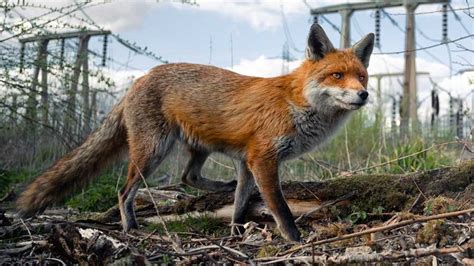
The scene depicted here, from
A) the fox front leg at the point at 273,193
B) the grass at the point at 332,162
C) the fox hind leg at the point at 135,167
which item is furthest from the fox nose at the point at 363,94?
the grass at the point at 332,162

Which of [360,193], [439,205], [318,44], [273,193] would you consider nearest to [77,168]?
[273,193]

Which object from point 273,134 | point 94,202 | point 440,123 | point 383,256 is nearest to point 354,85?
point 273,134

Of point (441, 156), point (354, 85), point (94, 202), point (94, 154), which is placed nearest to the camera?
point (354, 85)

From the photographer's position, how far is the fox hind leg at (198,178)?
5.91 m

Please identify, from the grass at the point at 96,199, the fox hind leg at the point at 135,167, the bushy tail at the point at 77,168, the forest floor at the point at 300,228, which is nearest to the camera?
the forest floor at the point at 300,228

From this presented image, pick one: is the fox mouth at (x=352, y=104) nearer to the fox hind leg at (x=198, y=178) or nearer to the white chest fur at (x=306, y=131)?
the white chest fur at (x=306, y=131)

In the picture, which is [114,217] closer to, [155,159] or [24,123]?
[155,159]

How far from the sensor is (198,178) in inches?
235

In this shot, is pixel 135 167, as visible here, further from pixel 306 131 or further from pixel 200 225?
pixel 306 131

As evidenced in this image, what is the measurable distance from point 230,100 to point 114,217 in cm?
171

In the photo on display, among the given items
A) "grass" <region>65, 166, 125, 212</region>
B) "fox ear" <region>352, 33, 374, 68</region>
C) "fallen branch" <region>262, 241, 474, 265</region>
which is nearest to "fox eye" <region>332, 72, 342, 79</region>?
"fox ear" <region>352, 33, 374, 68</region>

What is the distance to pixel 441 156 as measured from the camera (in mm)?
10289

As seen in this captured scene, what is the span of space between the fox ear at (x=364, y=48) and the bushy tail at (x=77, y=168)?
2465mm

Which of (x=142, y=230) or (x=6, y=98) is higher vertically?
(x=6, y=98)
